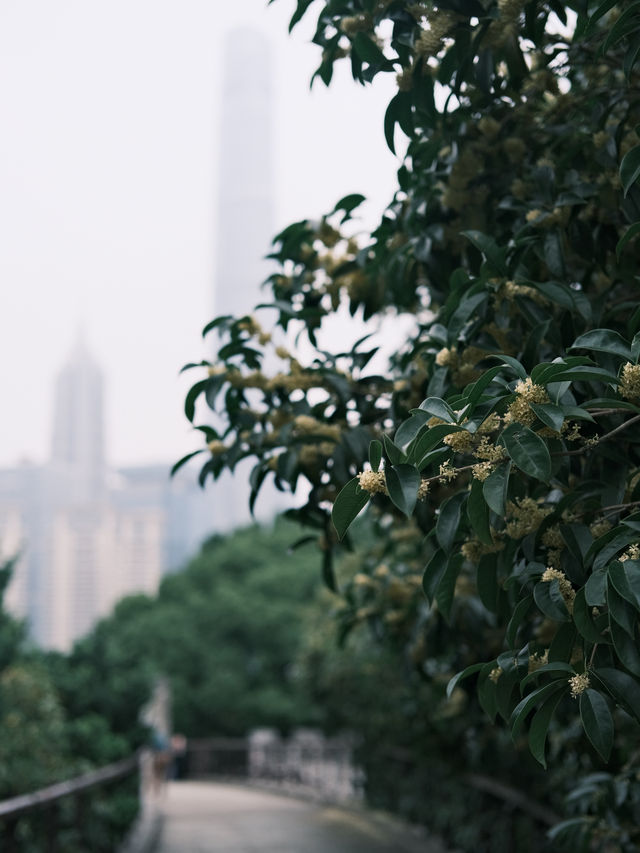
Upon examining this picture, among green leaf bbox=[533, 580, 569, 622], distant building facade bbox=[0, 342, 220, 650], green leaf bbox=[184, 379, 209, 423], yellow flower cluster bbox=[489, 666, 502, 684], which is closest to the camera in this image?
green leaf bbox=[533, 580, 569, 622]

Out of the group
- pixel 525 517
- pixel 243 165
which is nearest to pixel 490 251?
pixel 525 517

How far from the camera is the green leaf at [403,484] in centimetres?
146

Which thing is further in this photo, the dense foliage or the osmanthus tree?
the dense foliage

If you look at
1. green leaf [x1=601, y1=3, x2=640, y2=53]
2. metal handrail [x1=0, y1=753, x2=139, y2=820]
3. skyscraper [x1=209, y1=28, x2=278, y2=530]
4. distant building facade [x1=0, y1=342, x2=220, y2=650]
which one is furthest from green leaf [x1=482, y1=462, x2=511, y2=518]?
skyscraper [x1=209, y1=28, x2=278, y2=530]

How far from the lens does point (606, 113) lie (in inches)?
93.1

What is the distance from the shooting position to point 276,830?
7938 millimetres

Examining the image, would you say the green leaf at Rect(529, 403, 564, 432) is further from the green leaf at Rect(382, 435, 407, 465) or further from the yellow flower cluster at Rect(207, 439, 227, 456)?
the yellow flower cluster at Rect(207, 439, 227, 456)

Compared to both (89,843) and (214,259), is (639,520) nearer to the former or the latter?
(89,843)

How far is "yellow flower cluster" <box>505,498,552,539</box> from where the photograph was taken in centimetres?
180

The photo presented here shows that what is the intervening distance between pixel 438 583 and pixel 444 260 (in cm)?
110

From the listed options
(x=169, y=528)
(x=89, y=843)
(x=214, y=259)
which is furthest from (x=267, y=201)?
(x=89, y=843)

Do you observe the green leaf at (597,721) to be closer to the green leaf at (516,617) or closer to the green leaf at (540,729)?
the green leaf at (540,729)

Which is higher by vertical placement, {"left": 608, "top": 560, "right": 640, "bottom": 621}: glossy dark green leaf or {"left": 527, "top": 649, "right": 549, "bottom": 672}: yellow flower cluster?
{"left": 608, "top": 560, "right": 640, "bottom": 621}: glossy dark green leaf

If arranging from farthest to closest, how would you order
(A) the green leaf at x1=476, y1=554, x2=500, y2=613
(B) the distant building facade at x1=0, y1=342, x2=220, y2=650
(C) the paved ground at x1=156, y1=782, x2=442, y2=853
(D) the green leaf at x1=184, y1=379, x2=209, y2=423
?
1. (B) the distant building facade at x1=0, y1=342, x2=220, y2=650
2. (C) the paved ground at x1=156, y1=782, x2=442, y2=853
3. (D) the green leaf at x1=184, y1=379, x2=209, y2=423
4. (A) the green leaf at x1=476, y1=554, x2=500, y2=613
